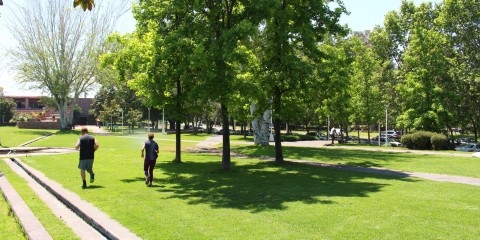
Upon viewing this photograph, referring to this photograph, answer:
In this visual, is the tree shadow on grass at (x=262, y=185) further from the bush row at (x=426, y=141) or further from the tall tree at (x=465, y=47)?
the tall tree at (x=465, y=47)

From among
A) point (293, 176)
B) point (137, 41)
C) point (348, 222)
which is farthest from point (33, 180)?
point (348, 222)

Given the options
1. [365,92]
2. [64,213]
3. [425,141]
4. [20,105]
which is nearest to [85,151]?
[64,213]

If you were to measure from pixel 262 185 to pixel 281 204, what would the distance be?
135 inches

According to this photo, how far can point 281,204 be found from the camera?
33.4ft

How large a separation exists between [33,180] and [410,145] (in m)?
27.2

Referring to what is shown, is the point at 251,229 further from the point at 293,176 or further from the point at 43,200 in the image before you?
the point at 293,176

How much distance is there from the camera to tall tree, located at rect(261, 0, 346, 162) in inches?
720

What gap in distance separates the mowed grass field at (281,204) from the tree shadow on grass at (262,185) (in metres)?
0.03

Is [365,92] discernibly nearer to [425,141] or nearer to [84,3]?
[425,141]

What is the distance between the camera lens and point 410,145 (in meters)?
32.7

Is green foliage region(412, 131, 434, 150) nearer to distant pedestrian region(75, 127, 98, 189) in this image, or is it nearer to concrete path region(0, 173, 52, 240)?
distant pedestrian region(75, 127, 98, 189)

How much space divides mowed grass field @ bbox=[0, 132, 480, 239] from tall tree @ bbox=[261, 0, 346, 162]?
4178 mm

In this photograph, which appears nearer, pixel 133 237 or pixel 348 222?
pixel 133 237

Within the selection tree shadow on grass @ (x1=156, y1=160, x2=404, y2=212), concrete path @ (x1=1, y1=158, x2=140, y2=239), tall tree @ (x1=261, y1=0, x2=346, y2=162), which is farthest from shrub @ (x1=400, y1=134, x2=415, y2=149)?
concrete path @ (x1=1, y1=158, x2=140, y2=239)
